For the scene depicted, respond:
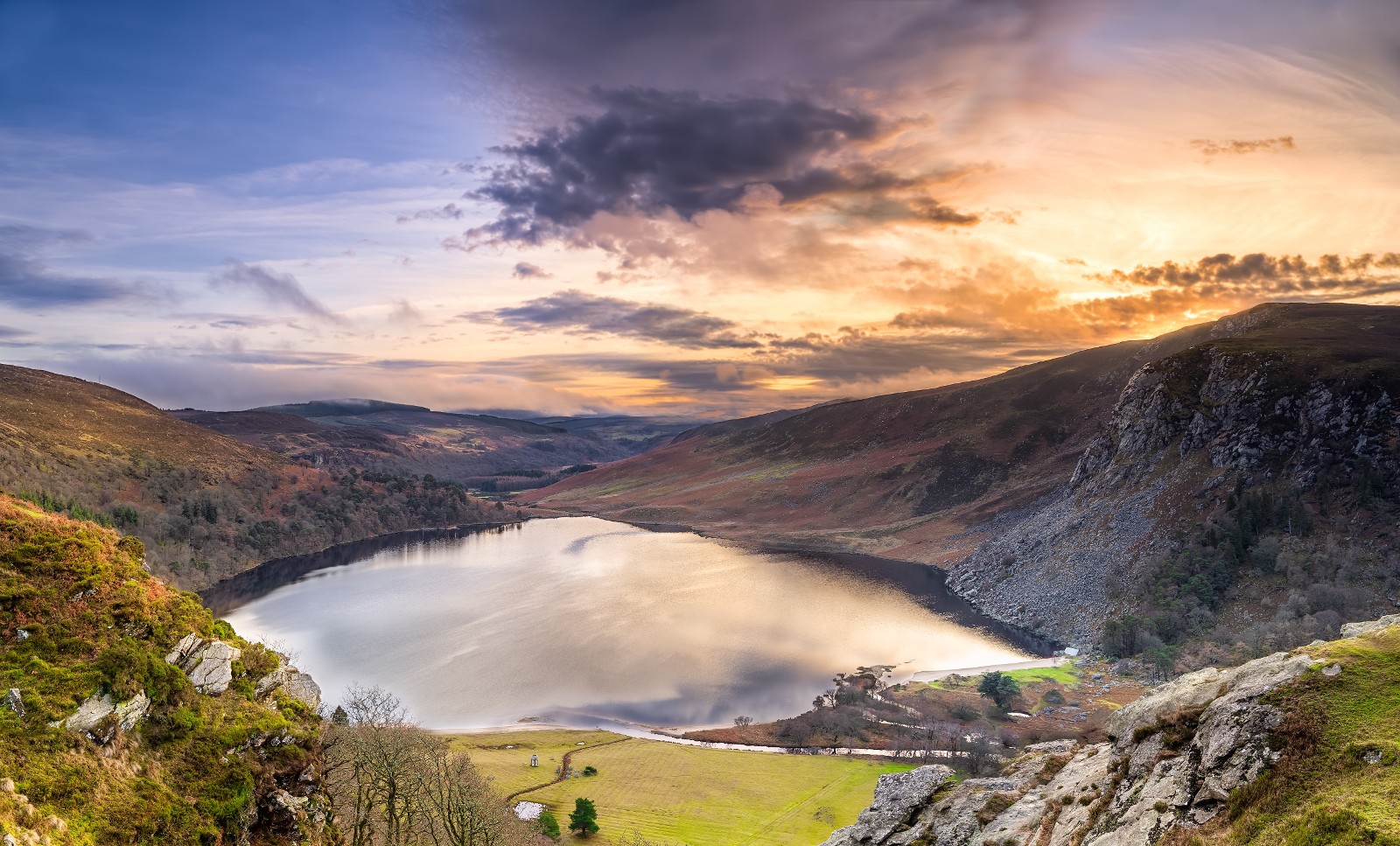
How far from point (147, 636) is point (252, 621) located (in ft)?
255

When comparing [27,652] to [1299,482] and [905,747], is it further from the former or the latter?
[1299,482]

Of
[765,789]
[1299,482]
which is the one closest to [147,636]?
[765,789]

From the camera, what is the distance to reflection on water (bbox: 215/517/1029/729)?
6066cm

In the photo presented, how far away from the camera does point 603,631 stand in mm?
79125

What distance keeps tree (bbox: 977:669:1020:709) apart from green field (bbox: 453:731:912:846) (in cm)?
1314

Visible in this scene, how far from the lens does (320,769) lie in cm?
1805

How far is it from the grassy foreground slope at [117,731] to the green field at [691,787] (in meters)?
23.9

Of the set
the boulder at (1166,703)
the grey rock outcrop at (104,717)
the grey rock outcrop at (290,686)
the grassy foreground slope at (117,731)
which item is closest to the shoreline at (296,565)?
the grey rock outcrop at (290,686)

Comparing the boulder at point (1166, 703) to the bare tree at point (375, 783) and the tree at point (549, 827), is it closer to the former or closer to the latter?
the bare tree at point (375, 783)

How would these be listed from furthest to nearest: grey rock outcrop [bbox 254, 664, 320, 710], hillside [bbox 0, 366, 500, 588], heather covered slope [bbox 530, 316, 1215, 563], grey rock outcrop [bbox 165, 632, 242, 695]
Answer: heather covered slope [bbox 530, 316, 1215, 563] → hillside [bbox 0, 366, 500, 588] → grey rock outcrop [bbox 254, 664, 320, 710] → grey rock outcrop [bbox 165, 632, 242, 695]

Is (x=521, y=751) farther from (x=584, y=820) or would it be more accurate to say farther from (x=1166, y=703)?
(x=1166, y=703)

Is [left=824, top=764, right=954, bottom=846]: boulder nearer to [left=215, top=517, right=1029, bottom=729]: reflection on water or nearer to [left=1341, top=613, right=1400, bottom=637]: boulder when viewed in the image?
[left=1341, top=613, right=1400, bottom=637]: boulder

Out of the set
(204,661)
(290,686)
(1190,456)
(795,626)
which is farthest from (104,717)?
(1190,456)

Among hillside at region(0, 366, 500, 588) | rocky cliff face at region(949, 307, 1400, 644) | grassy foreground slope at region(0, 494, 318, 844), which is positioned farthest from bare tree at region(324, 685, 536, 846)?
hillside at region(0, 366, 500, 588)
